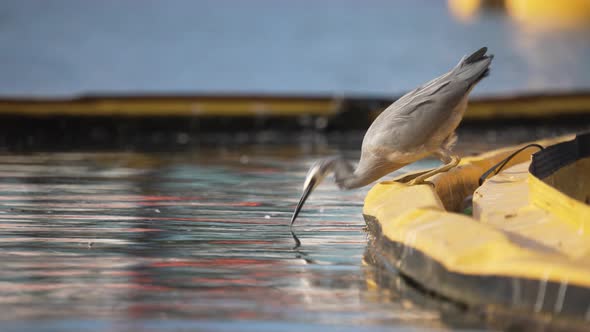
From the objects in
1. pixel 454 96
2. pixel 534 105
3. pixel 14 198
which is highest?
pixel 454 96

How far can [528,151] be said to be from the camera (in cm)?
906

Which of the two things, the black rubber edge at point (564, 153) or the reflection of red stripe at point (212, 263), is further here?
the black rubber edge at point (564, 153)

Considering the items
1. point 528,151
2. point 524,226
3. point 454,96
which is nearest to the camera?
point 524,226

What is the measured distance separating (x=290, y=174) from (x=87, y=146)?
6.06 metres

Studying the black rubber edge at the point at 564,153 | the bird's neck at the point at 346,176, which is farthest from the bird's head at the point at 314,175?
the black rubber edge at the point at 564,153

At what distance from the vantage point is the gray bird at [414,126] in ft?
20.1

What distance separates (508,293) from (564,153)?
318 cm

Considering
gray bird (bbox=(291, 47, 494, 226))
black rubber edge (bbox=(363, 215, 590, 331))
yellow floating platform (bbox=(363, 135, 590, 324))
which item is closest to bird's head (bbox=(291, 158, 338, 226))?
gray bird (bbox=(291, 47, 494, 226))

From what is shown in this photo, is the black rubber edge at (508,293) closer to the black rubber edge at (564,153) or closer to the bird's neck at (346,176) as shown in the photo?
the bird's neck at (346,176)

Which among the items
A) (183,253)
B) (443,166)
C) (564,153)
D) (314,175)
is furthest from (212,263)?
(564,153)

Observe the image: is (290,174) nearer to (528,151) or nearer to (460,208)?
(528,151)

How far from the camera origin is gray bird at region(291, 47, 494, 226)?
6125mm

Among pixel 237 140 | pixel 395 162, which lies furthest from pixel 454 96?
pixel 237 140

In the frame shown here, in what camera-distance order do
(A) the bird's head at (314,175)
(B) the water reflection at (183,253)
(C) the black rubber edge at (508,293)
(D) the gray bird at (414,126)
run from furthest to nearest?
(D) the gray bird at (414,126)
(A) the bird's head at (314,175)
(B) the water reflection at (183,253)
(C) the black rubber edge at (508,293)
